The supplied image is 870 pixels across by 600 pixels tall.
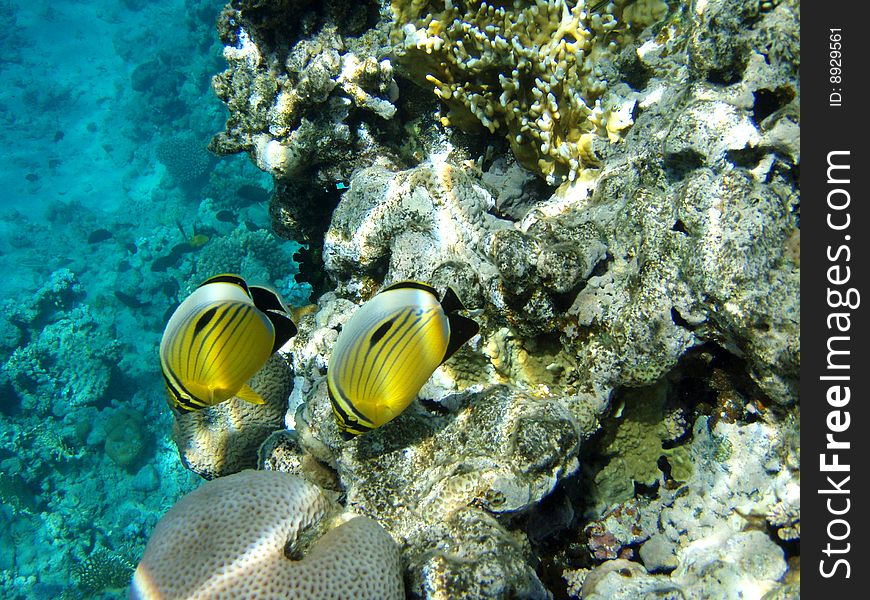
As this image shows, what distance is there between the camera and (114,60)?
73.5 feet

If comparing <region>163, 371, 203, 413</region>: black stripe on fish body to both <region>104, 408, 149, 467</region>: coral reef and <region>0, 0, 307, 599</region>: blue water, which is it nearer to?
<region>0, 0, 307, 599</region>: blue water

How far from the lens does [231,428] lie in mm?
3123

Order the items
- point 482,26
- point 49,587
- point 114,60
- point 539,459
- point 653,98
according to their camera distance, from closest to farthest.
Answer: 1. point 539,459
2. point 653,98
3. point 482,26
4. point 49,587
5. point 114,60

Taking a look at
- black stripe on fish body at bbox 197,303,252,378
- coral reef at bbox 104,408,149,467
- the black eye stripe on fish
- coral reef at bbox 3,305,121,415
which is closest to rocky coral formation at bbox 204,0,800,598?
black stripe on fish body at bbox 197,303,252,378

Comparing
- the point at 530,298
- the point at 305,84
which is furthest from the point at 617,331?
the point at 305,84

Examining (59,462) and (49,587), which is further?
(59,462)

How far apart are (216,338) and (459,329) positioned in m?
0.94

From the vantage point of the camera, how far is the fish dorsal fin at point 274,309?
6.47ft

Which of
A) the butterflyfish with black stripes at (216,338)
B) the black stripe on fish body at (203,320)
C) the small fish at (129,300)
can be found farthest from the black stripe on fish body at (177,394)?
the small fish at (129,300)

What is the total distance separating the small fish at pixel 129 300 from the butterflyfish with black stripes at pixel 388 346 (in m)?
12.8

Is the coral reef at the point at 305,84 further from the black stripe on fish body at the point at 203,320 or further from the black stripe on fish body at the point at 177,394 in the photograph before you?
the black stripe on fish body at the point at 177,394

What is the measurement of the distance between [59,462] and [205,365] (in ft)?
38.7
